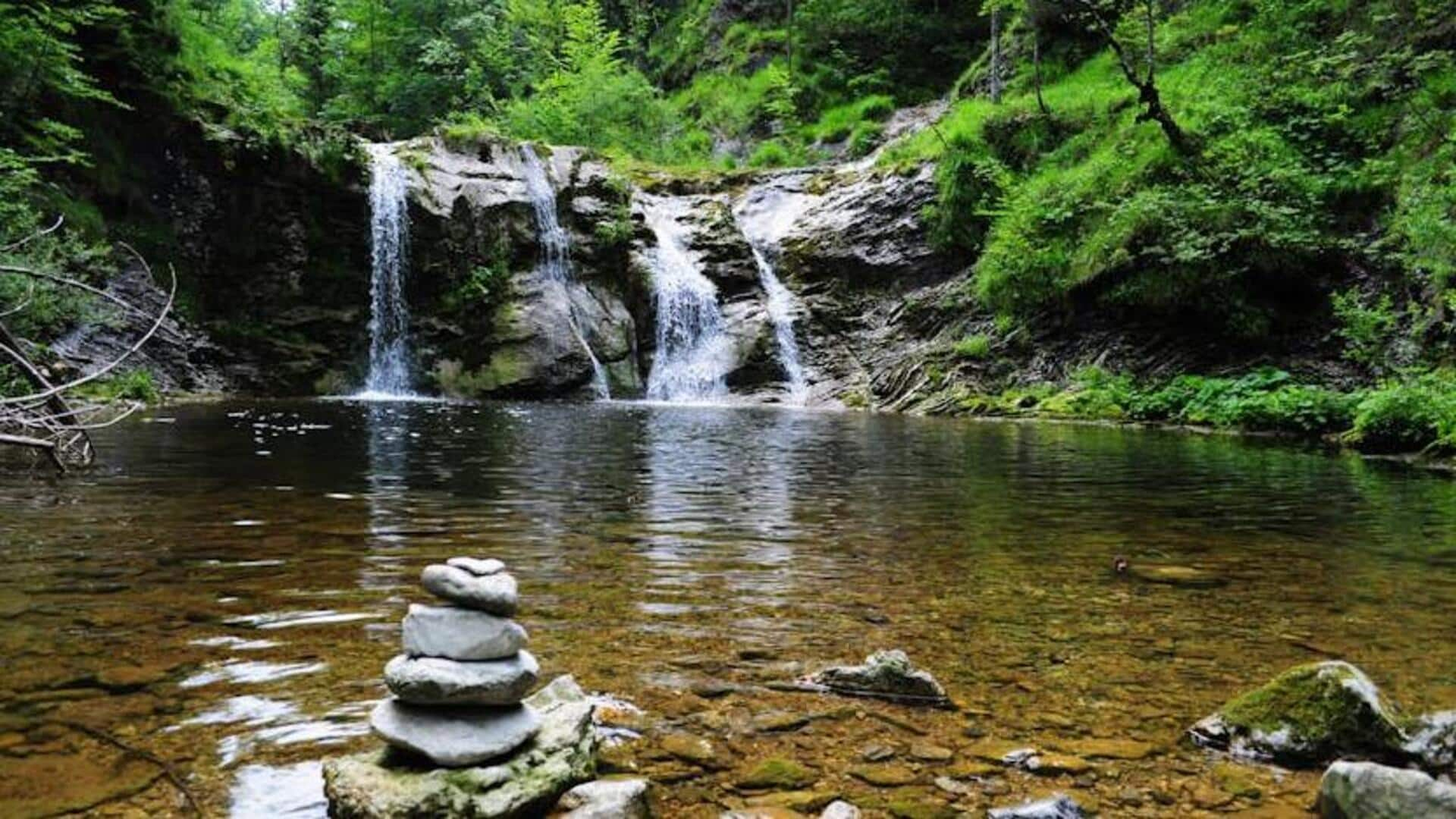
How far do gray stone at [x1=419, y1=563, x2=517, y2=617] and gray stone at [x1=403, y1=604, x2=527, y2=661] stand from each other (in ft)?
0.12

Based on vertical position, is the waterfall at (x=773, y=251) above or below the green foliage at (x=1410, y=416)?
above

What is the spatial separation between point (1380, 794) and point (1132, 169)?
849 inches

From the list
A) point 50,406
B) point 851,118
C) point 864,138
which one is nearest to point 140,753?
point 50,406

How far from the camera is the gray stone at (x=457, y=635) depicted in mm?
2891

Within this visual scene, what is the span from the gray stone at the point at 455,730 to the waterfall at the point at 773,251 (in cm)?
2300

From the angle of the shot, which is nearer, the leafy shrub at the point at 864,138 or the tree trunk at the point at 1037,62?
the tree trunk at the point at 1037,62

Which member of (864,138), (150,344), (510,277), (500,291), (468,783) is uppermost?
(864,138)

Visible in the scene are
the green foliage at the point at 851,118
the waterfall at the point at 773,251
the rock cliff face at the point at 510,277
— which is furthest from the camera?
the green foliage at the point at 851,118

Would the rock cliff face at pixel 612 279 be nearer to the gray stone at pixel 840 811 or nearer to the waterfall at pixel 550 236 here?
the waterfall at pixel 550 236

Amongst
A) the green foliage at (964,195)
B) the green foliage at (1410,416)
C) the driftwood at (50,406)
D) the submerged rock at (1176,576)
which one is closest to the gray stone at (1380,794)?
the submerged rock at (1176,576)

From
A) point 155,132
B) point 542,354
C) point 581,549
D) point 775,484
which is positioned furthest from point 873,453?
point 155,132

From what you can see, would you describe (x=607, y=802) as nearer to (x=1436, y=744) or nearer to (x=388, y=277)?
(x=1436, y=744)

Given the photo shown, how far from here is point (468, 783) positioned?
2.59m

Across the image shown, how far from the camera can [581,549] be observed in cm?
621
